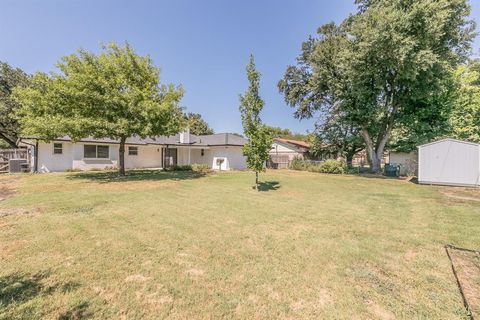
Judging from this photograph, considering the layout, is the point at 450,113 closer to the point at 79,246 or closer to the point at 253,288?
the point at 253,288

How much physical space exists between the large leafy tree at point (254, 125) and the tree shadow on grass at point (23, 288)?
9637 millimetres

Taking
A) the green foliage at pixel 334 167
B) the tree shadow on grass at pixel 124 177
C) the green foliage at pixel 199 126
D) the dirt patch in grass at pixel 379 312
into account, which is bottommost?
the dirt patch in grass at pixel 379 312

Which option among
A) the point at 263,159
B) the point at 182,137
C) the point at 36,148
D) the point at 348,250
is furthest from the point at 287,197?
the point at 36,148

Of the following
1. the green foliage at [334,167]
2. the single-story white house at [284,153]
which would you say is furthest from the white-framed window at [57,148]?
the green foliage at [334,167]

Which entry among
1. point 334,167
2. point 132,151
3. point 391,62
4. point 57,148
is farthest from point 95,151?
point 391,62

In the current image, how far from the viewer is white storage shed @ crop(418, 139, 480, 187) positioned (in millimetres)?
13844

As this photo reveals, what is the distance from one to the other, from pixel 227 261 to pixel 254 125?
8.80 m

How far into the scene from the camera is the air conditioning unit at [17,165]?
57.7 feet

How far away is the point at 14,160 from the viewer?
17.6 meters

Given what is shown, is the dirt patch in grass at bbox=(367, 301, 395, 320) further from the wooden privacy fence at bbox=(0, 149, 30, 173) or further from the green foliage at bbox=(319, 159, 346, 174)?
the wooden privacy fence at bbox=(0, 149, 30, 173)

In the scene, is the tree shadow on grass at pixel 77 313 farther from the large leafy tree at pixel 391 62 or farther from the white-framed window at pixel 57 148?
the white-framed window at pixel 57 148

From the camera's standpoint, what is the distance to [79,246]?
465 centimetres

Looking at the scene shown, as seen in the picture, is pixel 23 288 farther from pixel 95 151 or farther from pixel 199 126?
pixel 199 126

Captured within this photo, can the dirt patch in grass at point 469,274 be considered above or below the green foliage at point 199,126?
below
